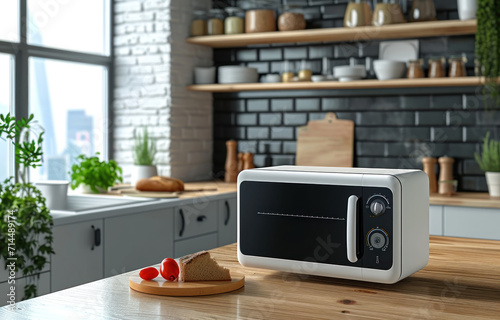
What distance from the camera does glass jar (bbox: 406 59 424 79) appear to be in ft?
14.3

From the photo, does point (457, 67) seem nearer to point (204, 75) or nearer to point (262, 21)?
point (262, 21)

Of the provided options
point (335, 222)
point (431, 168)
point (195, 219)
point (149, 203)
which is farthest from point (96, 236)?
point (431, 168)

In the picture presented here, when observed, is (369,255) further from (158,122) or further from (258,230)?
(158,122)

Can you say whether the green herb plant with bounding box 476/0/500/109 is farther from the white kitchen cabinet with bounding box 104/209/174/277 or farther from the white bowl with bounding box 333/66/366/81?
the white kitchen cabinet with bounding box 104/209/174/277

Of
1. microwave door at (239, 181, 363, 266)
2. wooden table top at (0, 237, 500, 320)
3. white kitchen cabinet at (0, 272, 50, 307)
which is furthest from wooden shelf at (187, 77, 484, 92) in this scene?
microwave door at (239, 181, 363, 266)

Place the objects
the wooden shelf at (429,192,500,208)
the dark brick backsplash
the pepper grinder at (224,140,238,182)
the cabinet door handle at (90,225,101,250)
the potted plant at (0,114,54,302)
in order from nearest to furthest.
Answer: the potted plant at (0,114,54,302)
the cabinet door handle at (90,225,101,250)
the wooden shelf at (429,192,500,208)
the dark brick backsplash
the pepper grinder at (224,140,238,182)

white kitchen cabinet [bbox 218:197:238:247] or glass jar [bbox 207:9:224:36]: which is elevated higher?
glass jar [bbox 207:9:224:36]

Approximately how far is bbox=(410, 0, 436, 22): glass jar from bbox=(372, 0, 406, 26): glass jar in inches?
4.9

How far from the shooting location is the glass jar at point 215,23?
497cm

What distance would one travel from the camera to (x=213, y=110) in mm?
5340

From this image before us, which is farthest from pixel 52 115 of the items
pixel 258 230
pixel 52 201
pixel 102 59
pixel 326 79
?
pixel 258 230

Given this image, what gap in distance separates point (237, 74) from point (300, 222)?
3.31 metres

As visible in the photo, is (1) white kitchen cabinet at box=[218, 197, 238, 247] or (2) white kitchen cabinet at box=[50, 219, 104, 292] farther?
(1) white kitchen cabinet at box=[218, 197, 238, 247]

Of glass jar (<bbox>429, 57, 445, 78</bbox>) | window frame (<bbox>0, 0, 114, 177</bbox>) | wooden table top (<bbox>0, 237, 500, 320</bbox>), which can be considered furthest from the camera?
glass jar (<bbox>429, 57, 445, 78</bbox>)
